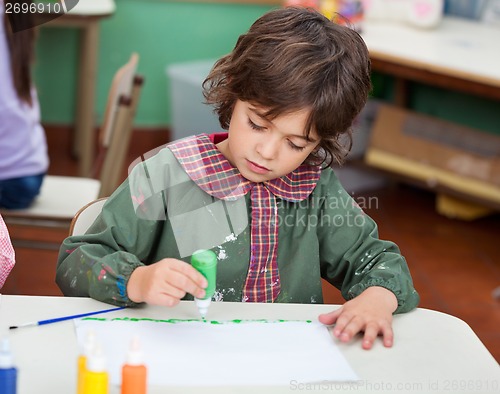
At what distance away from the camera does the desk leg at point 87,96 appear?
Answer: 3.68m

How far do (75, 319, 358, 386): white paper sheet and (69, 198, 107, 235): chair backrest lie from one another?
27 centimetres

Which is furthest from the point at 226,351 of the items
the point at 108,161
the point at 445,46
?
the point at 445,46

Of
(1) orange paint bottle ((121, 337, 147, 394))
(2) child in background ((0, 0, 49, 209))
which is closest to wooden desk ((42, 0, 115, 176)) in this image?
(2) child in background ((0, 0, 49, 209))

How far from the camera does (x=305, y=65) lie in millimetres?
1374

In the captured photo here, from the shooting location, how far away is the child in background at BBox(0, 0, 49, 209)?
230 cm

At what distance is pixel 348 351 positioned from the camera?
1233mm

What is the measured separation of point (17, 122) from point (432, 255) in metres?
1.63

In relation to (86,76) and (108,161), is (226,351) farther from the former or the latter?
(86,76)

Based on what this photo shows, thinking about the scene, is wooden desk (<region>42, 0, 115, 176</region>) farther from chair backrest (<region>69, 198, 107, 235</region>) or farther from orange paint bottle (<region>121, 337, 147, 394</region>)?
orange paint bottle (<region>121, 337, 147, 394</region>)

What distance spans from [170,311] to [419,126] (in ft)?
8.47

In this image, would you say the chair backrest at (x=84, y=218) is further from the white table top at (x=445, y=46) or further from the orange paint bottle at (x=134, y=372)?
the white table top at (x=445, y=46)

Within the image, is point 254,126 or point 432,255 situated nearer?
point 254,126

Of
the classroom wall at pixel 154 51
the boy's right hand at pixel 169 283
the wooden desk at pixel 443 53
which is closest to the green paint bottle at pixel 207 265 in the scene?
the boy's right hand at pixel 169 283

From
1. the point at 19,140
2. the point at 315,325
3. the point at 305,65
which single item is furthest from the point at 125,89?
the point at 315,325
